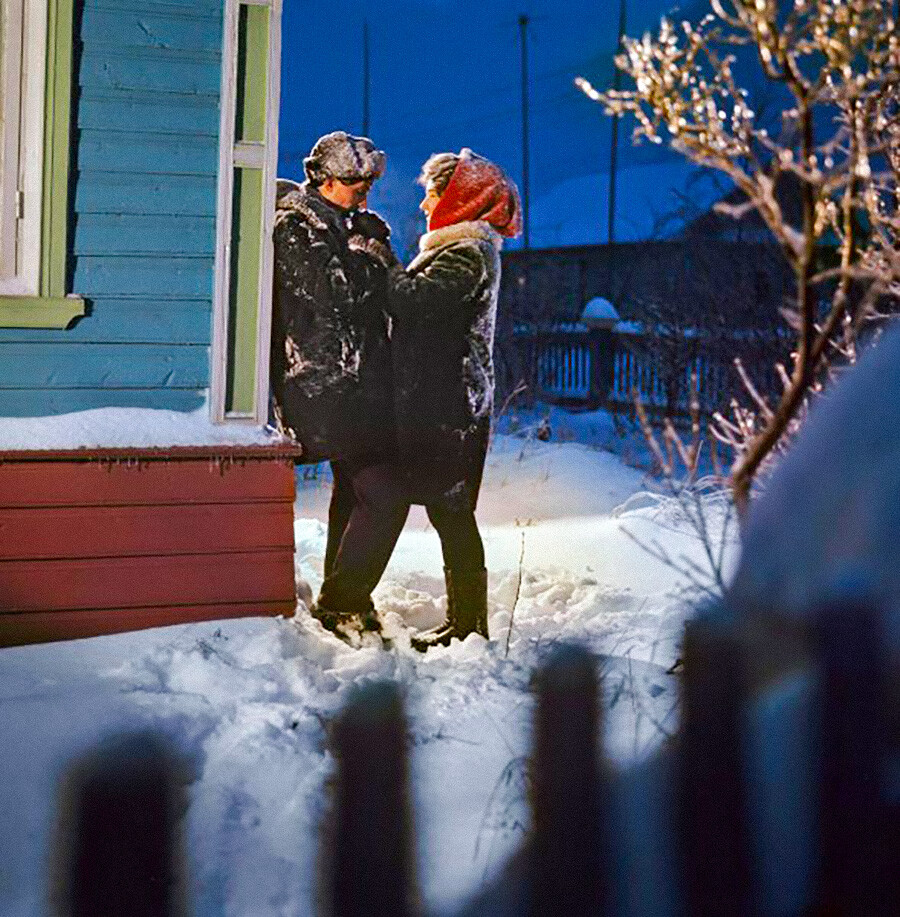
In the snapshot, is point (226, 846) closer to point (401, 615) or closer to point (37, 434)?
point (37, 434)

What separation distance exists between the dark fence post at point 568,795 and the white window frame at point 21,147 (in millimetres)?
3120

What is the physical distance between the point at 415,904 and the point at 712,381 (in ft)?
39.8

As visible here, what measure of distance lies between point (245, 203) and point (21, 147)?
0.84 m

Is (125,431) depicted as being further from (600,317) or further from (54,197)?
(600,317)

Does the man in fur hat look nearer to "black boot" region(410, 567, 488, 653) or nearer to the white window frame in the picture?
A: "black boot" region(410, 567, 488, 653)

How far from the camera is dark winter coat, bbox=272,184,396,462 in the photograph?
5145 mm

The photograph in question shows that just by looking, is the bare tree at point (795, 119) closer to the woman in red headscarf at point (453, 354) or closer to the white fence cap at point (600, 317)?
the woman in red headscarf at point (453, 354)

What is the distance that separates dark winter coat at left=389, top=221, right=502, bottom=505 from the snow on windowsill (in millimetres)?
590

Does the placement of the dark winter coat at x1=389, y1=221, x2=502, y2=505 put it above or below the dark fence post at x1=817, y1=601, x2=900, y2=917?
above

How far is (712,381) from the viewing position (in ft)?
46.5

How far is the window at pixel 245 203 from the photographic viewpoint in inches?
195

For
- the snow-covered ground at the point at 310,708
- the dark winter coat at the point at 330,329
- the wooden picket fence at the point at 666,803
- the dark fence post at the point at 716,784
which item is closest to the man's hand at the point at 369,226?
the dark winter coat at the point at 330,329

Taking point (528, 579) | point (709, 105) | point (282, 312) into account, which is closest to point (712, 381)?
point (528, 579)

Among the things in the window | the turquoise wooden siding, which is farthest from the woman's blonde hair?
the turquoise wooden siding
